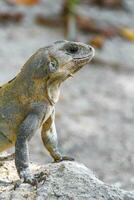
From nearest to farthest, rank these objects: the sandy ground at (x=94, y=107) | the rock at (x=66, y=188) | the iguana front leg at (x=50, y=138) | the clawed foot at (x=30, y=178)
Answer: the rock at (x=66, y=188) → the clawed foot at (x=30, y=178) → the iguana front leg at (x=50, y=138) → the sandy ground at (x=94, y=107)

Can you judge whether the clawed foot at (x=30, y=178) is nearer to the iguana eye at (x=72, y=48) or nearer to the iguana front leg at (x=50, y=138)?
the iguana front leg at (x=50, y=138)

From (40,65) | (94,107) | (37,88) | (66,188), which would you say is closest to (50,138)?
(37,88)

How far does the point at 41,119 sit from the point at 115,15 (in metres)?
8.89

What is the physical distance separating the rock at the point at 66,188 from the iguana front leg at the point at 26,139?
10 centimetres

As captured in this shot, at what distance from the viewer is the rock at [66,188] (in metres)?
4.45

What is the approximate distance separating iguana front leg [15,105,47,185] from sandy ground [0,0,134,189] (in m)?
2.90

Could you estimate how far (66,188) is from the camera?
449cm

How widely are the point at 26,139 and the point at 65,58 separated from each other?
626mm

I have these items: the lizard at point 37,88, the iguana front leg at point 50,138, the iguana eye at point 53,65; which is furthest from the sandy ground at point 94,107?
the iguana eye at point 53,65

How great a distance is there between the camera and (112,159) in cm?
872

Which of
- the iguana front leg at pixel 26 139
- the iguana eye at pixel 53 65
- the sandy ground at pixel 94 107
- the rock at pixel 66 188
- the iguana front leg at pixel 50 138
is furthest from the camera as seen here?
the sandy ground at pixel 94 107

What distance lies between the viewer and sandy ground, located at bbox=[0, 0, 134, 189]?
28.3 ft

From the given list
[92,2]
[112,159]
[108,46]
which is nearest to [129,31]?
[108,46]

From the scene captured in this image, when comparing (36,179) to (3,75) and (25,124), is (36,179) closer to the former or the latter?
(25,124)
